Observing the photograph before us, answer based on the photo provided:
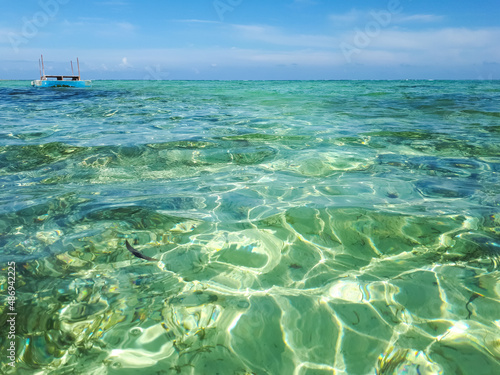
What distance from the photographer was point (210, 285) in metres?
2.32

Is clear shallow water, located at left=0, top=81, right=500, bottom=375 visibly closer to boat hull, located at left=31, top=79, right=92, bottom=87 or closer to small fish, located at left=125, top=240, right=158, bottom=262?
small fish, located at left=125, top=240, right=158, bottom=262

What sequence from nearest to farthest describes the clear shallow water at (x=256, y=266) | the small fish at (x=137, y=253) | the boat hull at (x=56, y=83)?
the clear shallow water at (x=256, y=266)
the small fish at (x=137, y=253)
the boat hull at (x=56, y=83)

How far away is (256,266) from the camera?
8.40 feet

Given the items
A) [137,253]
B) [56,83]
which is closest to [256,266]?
[137,253]

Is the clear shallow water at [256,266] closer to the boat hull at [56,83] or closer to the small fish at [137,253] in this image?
the small fish at [137,253]

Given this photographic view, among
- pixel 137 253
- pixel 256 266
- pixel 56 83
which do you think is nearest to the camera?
pixel 256 266

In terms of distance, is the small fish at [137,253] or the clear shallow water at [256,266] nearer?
the clear shallow water at [256,266]

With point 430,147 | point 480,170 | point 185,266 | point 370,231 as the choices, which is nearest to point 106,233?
point 185,266

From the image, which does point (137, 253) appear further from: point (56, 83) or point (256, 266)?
point (56, 83)

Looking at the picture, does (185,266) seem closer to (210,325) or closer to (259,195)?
(210,325)

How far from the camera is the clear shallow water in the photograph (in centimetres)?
180

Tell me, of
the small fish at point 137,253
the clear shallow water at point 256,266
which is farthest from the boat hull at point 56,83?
the small fish at point 137,253

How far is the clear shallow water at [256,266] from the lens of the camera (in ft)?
5.89

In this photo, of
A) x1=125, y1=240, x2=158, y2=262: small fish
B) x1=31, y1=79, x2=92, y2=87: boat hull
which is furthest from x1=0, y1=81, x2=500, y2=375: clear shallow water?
x1=31, y1=79, x2=92, y2=87: boat hull
